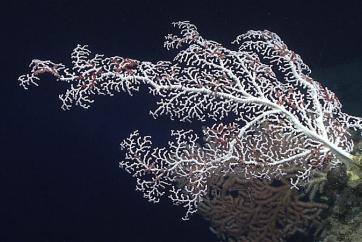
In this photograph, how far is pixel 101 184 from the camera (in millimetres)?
9781

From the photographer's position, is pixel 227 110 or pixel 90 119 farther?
pixel 90 119

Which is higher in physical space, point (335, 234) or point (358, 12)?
point (358, 12)

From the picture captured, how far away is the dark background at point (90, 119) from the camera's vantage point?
31.0 feet

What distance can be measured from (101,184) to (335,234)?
6.68m

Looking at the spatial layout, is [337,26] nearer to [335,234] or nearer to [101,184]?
[101,184]

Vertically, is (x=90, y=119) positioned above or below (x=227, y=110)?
above

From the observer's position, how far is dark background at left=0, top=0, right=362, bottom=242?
31.0 feet

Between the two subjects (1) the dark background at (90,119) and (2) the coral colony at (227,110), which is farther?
(1) the dark background at (90,119)

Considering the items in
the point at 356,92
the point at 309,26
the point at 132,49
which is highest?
the point at 309,26

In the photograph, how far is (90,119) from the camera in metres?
10.8

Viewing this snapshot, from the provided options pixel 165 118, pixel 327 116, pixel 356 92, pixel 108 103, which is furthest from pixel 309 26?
pixel 327 116

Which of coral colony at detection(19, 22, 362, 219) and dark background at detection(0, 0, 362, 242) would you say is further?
dark background at detection(0, 0, 362, 242)

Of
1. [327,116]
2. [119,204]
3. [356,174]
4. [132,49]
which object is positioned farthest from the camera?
[132,49]

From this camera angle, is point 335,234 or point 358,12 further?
point 358,12
